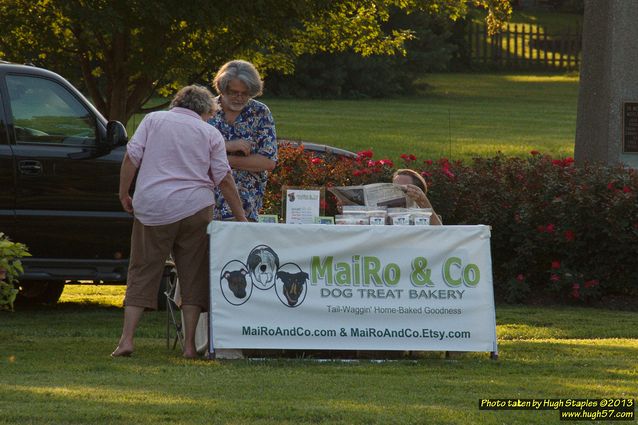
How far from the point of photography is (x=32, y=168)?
10430 mm

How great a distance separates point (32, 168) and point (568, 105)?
3556cm

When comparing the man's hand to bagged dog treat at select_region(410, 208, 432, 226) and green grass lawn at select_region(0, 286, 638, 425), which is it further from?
bagged dog treat at select_region(410, 208, 432, 226)

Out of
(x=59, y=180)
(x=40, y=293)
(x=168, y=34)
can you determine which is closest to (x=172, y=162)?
(x=59, y=180)

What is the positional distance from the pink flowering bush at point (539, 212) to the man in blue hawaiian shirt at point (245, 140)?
3.65 meters

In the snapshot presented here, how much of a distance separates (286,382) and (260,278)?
1.20 metres

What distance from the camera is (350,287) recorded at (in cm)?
847

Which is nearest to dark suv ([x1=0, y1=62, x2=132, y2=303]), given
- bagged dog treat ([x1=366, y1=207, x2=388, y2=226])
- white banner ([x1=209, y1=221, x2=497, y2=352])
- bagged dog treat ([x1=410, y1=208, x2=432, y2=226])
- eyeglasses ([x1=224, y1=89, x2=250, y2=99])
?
eyeglasses ([x1=224, y1=89, x2=250, y2=99])

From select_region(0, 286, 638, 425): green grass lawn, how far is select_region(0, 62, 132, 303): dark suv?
59 cm

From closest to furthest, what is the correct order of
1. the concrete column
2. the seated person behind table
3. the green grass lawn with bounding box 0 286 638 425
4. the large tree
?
1. the green grass lawn with bounding box 0 286 638 425
2. the seated person behind table
3. the concrete column
4. the large tree

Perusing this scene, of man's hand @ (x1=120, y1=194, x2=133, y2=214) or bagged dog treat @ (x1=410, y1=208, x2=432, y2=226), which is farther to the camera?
bagged dog treat @ (x1=410, y1=208, x2=432, y2=226)

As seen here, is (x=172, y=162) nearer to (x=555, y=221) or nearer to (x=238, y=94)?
(x=238, y=94)

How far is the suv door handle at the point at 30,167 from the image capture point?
10.4 meters

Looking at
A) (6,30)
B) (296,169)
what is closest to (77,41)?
(6,30)

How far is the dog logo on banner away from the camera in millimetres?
8359
